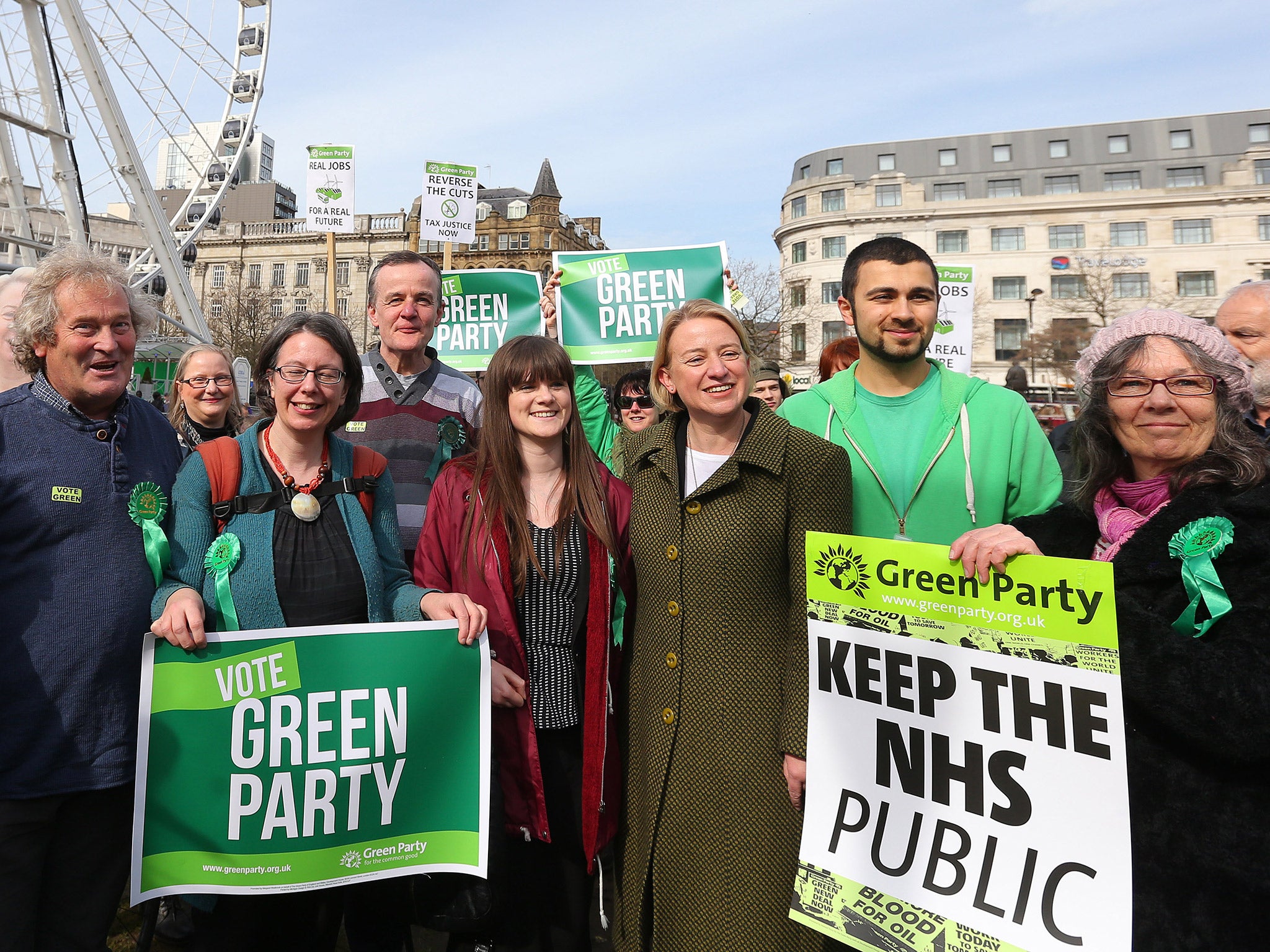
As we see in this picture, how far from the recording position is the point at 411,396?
11.7 ft

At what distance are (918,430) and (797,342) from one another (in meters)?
49.8

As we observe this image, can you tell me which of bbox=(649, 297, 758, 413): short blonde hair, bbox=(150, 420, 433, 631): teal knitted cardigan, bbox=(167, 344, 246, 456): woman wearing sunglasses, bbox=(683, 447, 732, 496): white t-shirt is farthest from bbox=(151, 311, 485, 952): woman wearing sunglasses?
bbox=(167, 344, 246, 456): woman wearing sunglasses

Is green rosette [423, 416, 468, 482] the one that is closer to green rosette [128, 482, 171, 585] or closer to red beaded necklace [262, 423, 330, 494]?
red beaded necklace [262, 423, 330, 494]

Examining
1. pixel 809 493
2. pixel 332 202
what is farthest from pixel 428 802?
pixel 332 202

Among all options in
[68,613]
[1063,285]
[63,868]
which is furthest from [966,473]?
[1063,285]

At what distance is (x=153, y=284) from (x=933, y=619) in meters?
35.3

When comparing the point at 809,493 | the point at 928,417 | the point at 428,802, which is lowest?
the point at 428,802

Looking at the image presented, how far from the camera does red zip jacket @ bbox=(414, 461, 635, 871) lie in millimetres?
2562

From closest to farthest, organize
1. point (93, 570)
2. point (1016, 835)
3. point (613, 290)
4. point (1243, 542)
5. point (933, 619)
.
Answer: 1. point (1243, 542)
2. point (1016, 835)
3. point (933, 619)
4. point (93, 570)
5. point (613, 290)

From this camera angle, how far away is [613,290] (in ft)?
18.6

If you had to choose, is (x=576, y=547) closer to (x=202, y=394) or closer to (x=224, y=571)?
(x=224, y=571)

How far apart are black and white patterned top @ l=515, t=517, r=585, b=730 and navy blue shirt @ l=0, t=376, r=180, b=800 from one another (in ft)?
3.64

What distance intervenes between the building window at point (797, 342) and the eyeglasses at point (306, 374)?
4258cm

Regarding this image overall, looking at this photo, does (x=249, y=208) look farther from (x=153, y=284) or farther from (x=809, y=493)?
(x=809, y=493)
